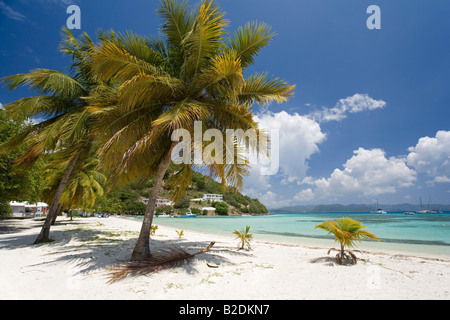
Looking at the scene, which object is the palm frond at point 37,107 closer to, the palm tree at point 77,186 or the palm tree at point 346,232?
the palm tree at point 77,186

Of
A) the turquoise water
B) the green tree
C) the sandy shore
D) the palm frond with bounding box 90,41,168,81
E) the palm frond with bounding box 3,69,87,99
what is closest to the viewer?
the sandy shore

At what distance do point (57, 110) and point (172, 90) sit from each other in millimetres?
6425

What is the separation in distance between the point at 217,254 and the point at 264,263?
5.03 ft

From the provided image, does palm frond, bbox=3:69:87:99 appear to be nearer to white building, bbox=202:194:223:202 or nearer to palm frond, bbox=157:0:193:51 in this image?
palm frond, bbox=157:0:193:51

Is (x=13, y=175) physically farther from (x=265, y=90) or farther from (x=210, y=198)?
(x=210, y=198)

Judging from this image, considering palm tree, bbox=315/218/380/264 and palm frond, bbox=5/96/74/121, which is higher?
palm frond, bbox=5/96/74/121

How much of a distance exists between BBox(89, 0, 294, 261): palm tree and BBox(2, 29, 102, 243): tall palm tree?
2.39 meters

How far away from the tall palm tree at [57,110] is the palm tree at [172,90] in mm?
2394

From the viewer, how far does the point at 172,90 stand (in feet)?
20.2

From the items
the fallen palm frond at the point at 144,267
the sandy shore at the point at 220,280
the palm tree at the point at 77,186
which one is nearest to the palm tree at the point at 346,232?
the sandy shore at the point at 220,280

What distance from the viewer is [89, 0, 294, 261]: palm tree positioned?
5.57 m

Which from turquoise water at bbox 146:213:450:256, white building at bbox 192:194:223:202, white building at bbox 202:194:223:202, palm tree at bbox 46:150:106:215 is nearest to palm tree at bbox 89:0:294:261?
turquoise water at bbox 146:213:450:256

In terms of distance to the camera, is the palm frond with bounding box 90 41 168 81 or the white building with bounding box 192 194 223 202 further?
the white building with bounding box 192 194 223 202
